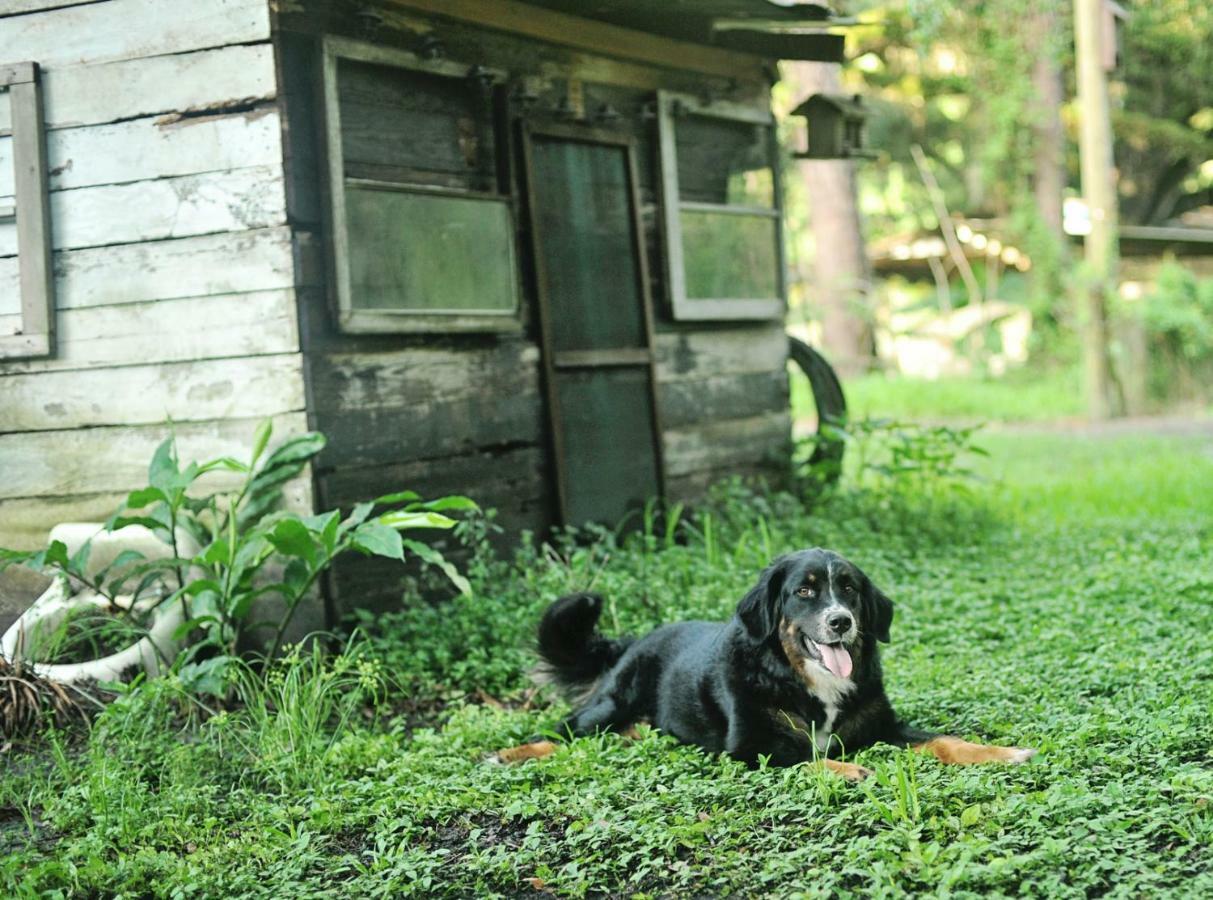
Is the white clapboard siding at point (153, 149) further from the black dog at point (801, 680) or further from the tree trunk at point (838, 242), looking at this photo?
the tree trunk at point (838, 242)

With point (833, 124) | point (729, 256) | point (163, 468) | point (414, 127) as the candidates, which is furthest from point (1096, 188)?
point (163, 468)

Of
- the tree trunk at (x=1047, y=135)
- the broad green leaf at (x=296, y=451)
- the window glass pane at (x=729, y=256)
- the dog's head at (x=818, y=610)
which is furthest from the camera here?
the tree trunk at (x=1047, y=135)

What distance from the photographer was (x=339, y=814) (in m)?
4.75

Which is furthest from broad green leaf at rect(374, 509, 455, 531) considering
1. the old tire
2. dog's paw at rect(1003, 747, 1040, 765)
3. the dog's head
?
the old tire

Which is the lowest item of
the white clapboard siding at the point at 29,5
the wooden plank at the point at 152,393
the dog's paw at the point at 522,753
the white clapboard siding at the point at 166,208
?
the dog's paw at the point at 522,753

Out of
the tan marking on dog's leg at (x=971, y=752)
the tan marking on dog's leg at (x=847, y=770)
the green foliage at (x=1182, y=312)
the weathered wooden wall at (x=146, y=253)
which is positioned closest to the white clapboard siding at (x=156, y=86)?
the weathered wooden wall at (x=146, y=253)

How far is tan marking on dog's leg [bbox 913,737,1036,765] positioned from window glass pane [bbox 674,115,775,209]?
5.83 metres

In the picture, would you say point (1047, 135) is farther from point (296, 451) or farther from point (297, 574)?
point (297, 574)

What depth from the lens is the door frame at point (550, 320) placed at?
8.35 m

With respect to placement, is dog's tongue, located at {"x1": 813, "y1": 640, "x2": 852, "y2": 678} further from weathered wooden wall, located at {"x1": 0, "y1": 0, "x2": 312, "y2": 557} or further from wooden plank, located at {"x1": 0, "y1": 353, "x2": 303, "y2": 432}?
wooden plank, located at {"x1": 0, "y1": 353, "x2": 303, "y2": 432}

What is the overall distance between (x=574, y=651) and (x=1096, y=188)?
1448 centimetres

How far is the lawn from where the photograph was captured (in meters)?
3.97

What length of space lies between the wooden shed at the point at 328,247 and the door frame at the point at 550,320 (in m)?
0.02

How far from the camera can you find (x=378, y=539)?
19.3 feet
